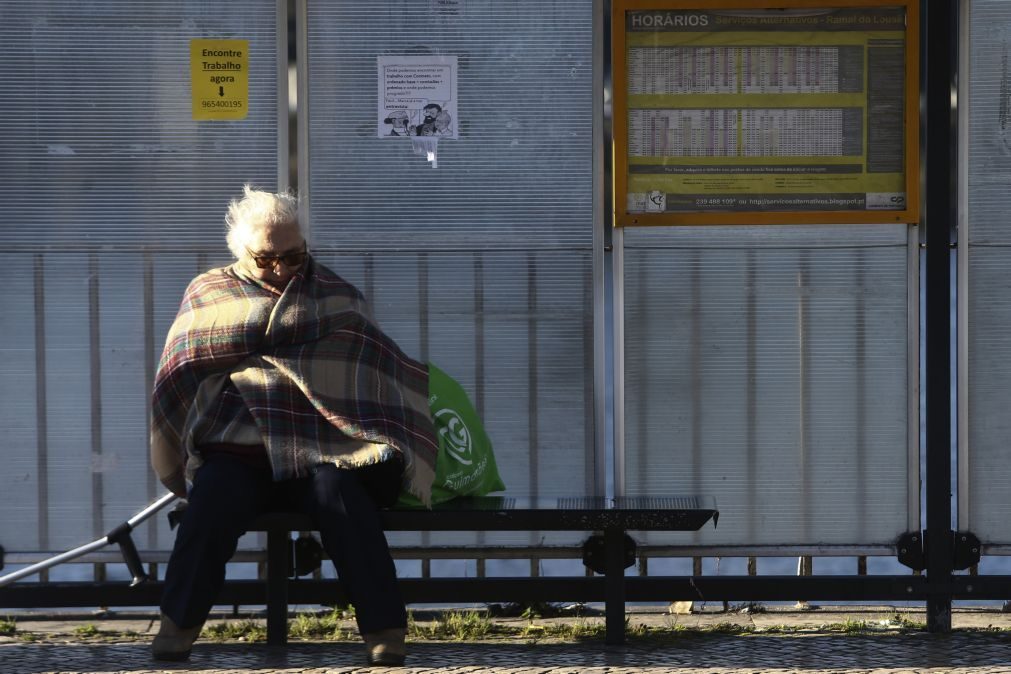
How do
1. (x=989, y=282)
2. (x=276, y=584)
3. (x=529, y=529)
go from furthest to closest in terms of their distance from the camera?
(x=989, y=282), (x=276, y=584), (x=529, y=529)

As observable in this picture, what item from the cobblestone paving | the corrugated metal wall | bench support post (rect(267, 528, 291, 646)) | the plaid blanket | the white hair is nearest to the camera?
the cobblestone paving

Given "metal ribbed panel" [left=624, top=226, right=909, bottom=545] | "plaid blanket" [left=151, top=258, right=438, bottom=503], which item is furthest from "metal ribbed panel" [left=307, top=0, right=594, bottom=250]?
"plaid blanket" [left=151, top=258, right=438, bottom=503]

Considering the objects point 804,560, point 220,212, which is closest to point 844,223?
point 804,560

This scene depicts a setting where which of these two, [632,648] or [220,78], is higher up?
[220,78]

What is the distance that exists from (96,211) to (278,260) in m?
0.92

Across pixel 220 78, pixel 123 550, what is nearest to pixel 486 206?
pixel 220 78

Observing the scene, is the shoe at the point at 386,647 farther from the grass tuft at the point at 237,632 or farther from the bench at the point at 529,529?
the grass tuft at the point at 237,632

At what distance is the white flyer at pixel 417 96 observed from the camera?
5.00 metres

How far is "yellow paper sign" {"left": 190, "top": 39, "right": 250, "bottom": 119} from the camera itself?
16.4 feet

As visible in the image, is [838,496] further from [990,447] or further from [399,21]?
[399,21]

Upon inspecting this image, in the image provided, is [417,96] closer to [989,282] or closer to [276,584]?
[276,584]

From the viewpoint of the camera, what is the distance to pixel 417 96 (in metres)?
5.00

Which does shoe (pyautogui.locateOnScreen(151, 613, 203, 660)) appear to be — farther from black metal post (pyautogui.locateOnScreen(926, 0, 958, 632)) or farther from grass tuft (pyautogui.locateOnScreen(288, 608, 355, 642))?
black metal post (pyautogui.locateOnScreen(926, 0, 958, 632))

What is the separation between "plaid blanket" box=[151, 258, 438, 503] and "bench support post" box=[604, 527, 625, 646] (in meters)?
0.63
